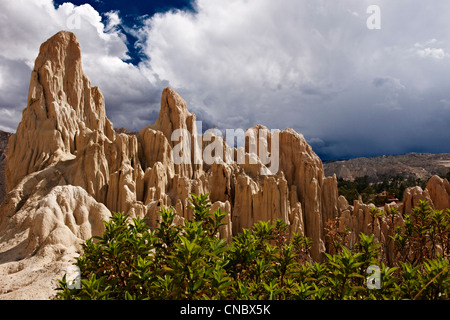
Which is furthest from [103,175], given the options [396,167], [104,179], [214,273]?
[396,167]

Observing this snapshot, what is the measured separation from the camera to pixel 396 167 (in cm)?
14762

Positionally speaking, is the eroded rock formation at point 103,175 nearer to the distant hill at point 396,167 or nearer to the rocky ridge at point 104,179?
the rocky ridge at point 104,179

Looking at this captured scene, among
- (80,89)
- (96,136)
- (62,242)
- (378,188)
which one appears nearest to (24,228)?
(62,242)

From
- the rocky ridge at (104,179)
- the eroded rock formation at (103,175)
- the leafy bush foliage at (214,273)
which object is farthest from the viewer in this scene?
the eroded rock formation at (103,175)

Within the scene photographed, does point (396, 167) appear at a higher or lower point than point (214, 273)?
higher

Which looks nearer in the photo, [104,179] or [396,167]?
[104,179]

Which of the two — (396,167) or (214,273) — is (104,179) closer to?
(214,273)

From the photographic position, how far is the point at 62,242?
1861 centimetres

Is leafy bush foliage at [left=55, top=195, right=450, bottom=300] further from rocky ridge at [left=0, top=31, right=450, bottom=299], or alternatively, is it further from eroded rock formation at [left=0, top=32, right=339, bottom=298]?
eroded rock formation at [left=0, top=32, right=339, bottom=298]

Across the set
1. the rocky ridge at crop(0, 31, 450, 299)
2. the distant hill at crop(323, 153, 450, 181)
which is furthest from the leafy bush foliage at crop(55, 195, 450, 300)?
the distant hill at crop(323, 153, 450, 181)

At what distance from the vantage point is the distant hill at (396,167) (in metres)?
138

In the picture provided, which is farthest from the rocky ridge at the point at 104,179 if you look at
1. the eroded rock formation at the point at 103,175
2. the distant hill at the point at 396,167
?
the distant hill at the point at 396,167

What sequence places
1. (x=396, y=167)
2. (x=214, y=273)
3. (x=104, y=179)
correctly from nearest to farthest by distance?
(x=214, y=273)
(x=104, y=179)
(x=396, y=167)

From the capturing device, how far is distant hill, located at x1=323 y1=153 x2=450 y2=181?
454ft
